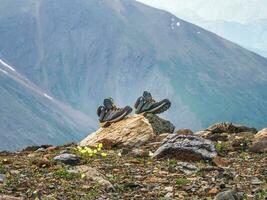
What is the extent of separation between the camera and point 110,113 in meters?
34.7

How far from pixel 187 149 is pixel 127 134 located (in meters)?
9.19

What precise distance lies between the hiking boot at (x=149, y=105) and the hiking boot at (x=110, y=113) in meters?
1.59

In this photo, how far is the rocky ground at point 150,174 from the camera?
1525 cm

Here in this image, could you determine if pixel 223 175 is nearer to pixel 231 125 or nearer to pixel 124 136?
pixel 124 136

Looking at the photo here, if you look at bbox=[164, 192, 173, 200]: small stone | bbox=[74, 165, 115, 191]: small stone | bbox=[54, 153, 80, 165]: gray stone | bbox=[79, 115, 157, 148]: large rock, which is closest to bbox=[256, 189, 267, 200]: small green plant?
bbox=[164, 192, 173, 200]: small stone

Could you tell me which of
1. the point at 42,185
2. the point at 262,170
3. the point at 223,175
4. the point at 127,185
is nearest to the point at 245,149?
the point at 262,170

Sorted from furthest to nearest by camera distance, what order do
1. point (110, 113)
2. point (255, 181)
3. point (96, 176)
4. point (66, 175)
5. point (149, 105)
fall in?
point (149, 105) < point (110, 113) < point (66, 175) < point (96, 176) < point (255, 181)

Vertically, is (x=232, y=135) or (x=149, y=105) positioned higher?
(x=149, y=105)

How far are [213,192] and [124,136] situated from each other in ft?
51.0

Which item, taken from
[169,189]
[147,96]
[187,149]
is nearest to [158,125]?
[147,96]

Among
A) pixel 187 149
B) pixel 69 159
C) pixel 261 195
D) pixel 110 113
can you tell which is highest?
pixel 110 113

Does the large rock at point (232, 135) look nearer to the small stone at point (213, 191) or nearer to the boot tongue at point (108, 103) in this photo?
the boot tongue at point (108, 103)

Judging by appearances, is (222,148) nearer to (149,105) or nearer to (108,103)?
(108,103)

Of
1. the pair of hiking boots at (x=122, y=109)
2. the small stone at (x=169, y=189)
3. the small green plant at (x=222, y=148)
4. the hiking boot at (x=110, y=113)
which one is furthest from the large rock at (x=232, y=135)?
the small stone at (x=169, y=189)
